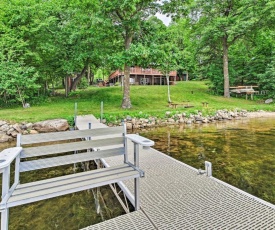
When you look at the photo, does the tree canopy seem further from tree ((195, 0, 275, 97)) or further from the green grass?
the green grass

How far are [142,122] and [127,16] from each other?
23.4ft

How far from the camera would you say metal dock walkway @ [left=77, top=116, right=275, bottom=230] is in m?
2.62

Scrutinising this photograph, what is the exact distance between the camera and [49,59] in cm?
1680

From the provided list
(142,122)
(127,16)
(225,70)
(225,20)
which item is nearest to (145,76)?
(225,70)

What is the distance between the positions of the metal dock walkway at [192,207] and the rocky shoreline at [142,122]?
7585 mm

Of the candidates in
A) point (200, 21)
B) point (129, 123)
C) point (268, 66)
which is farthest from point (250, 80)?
point (129, 123)

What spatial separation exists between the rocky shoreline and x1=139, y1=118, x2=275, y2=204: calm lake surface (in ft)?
6.38

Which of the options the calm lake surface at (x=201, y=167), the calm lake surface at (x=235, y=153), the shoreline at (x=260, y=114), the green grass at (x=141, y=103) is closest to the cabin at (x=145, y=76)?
the green grass at (x=141, y=103)

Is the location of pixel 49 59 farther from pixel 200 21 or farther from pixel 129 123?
pixel 200 21

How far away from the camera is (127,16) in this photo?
44.2 feet

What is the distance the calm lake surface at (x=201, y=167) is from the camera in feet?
11.2

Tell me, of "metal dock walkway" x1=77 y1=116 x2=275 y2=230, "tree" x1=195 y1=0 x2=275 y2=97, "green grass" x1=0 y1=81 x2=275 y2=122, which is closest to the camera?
"metal dock walkway" x1=77 y1=116 x2=275 y2=230

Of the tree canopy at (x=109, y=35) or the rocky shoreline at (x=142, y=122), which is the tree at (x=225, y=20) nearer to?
the tree canopy at (x=109, y=35)

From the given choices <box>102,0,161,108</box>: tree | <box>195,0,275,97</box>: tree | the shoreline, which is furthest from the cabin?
the shoreline
